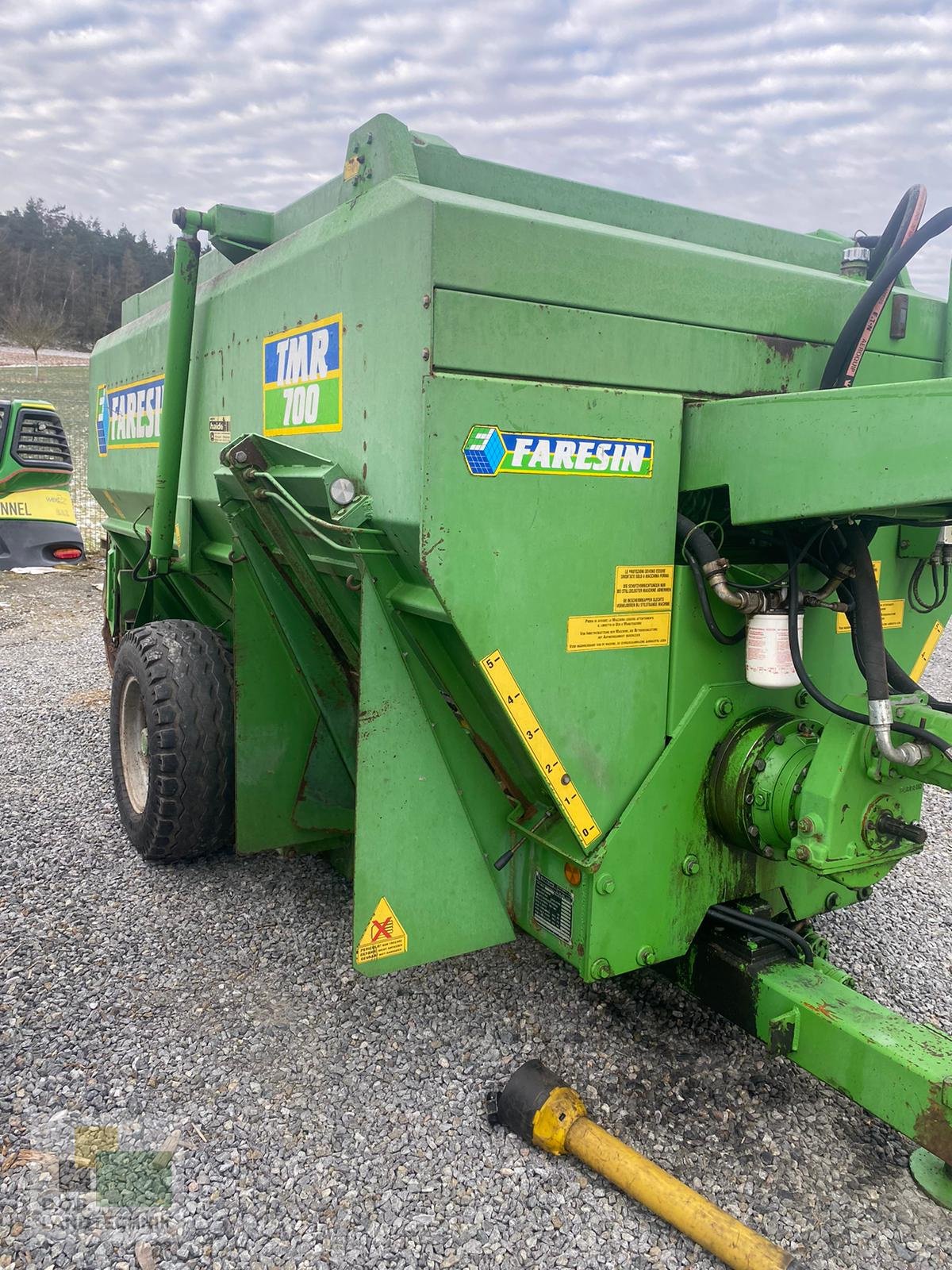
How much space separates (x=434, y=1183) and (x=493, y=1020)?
26.7 inches

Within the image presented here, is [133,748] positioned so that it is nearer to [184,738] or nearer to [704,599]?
[184,738]

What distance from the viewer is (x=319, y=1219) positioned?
2125 mm

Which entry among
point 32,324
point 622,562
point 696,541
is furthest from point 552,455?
point 32,324

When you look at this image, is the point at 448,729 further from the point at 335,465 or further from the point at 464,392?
the point at 464,392

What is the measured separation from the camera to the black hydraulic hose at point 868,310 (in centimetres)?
232

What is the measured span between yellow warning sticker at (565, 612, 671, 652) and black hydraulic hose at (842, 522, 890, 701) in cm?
47

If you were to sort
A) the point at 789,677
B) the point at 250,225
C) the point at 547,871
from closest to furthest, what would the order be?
the point at 789,677
the point at 547,871
the point at 250,225

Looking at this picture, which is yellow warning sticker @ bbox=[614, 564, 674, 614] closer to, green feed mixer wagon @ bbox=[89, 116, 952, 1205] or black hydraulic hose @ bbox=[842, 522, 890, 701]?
green feed mixer wagon @ bbox=[89, 116, 952, 1205]

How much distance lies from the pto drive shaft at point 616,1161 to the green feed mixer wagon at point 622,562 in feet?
1.15

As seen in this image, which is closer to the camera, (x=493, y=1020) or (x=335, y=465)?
(x=335, y=465)

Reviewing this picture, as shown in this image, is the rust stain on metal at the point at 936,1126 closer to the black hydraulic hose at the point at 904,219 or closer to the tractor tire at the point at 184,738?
the black hydraulic hose at the point at 904,219

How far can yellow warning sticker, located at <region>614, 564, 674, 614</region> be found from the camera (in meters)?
2.36

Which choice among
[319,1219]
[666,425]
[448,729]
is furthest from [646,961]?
[666,425]

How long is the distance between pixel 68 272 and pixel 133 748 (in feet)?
167
